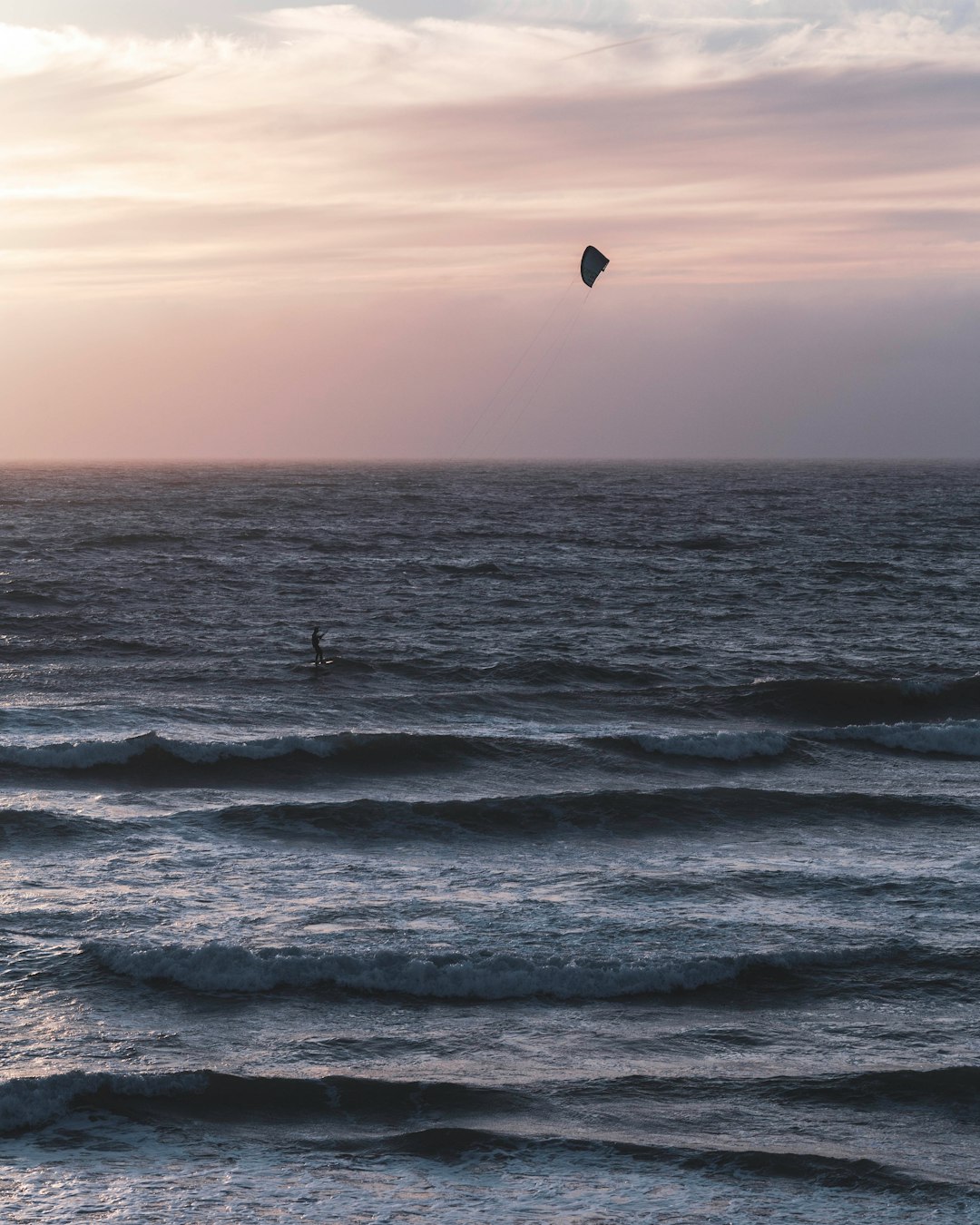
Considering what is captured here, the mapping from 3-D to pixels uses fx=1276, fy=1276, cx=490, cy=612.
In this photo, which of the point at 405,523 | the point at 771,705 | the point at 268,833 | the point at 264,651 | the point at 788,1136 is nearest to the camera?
the point at 788,1136

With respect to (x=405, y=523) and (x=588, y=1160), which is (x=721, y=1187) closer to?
(x=588, y=1160)

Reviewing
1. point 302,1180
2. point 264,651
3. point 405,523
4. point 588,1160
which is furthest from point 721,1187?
point 405,523

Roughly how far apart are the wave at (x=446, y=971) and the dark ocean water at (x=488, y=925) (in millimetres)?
38

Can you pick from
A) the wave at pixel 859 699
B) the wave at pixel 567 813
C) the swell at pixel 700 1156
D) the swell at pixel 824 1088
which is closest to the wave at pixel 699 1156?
the swell at pixel 700 1156

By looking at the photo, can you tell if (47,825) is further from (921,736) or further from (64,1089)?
(921,736)

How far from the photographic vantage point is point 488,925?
13.8m

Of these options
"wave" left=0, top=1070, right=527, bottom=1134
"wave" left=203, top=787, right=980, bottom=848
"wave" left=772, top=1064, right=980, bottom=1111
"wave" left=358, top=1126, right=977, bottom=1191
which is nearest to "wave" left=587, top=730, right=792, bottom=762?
"wave" left=203, top=787, right=980, bottom=848

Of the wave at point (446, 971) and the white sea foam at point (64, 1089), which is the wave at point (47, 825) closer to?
the wave at point (446, 971)

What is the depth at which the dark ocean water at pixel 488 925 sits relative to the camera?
912 cm

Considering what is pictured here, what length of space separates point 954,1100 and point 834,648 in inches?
1015

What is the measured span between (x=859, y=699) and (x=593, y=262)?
11.4m

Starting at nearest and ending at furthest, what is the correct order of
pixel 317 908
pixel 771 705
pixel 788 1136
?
pixel 788 1136 < pixel 317 908 < pixel 771 705

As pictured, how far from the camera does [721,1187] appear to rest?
28.6 ft

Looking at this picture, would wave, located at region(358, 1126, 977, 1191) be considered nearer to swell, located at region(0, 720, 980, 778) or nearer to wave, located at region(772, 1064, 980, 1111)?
wave, located at region(772, 1064, 980, 1111)
